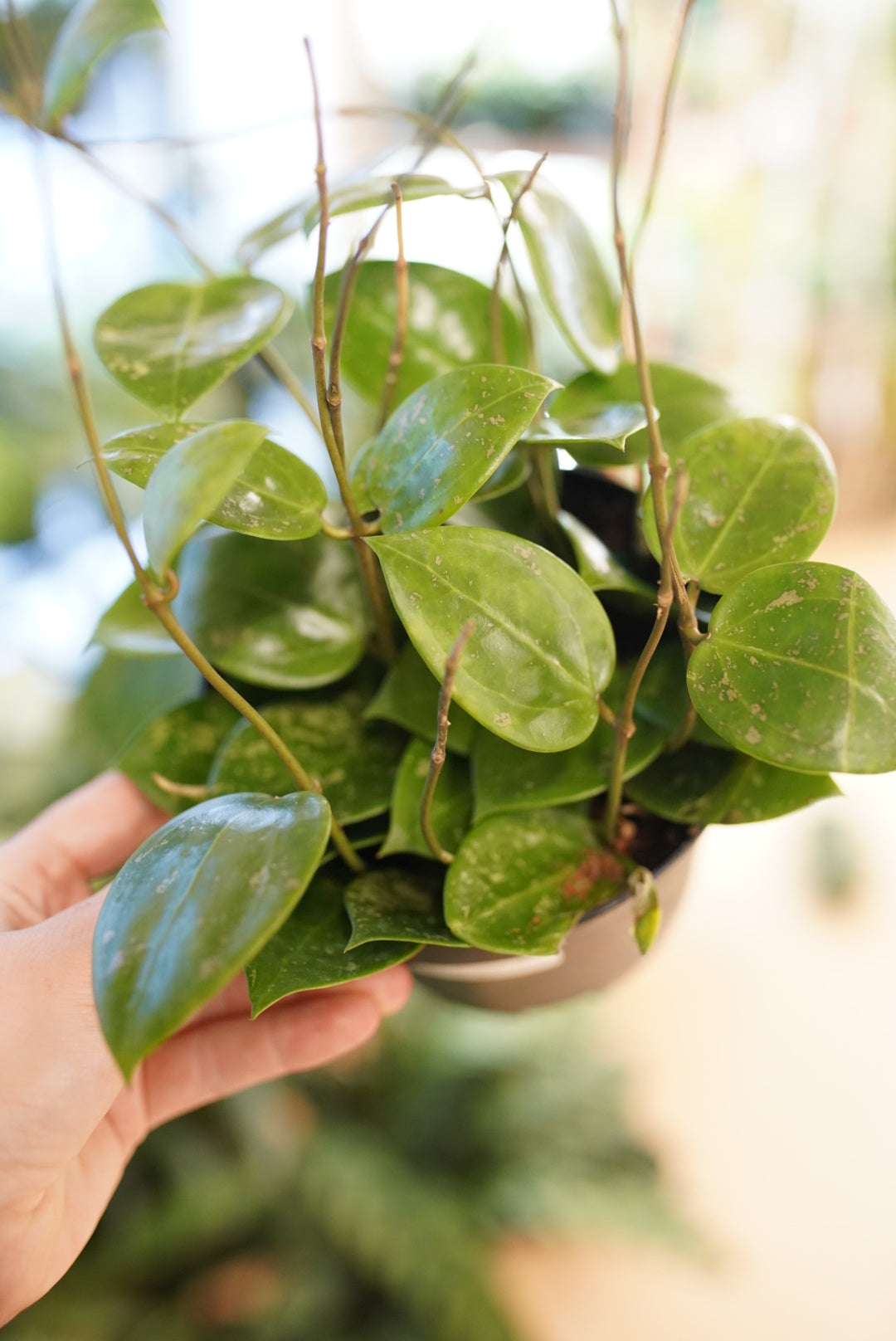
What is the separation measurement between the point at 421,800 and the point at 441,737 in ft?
0.39

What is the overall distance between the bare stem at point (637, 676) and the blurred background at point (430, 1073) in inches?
16.6

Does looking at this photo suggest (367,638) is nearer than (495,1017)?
Yes

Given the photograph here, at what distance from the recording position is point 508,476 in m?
0.44

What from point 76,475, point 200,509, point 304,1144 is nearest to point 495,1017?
point 304,1144

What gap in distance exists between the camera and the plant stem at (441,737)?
0.28 meters

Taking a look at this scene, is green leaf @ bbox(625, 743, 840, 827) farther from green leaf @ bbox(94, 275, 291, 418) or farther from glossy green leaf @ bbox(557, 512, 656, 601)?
green leaf @ bbox(94, 275, 291, 418)

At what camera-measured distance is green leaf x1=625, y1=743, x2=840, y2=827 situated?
42 cm

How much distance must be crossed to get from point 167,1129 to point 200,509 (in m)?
1.21

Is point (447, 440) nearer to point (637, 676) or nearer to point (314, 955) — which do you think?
point (637, 676)

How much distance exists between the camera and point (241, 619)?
492 millimetres

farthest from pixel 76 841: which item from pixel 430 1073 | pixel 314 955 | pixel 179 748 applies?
pixel 430 1073

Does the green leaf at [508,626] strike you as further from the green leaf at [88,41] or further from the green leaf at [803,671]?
the green leaf at [88,41]

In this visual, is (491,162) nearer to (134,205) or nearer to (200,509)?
(200,509)

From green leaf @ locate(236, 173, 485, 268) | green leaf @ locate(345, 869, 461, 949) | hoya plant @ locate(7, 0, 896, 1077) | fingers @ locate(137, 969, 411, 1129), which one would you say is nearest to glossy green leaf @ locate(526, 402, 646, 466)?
hoya plant @ locate(7, 0, 896, 1077)
